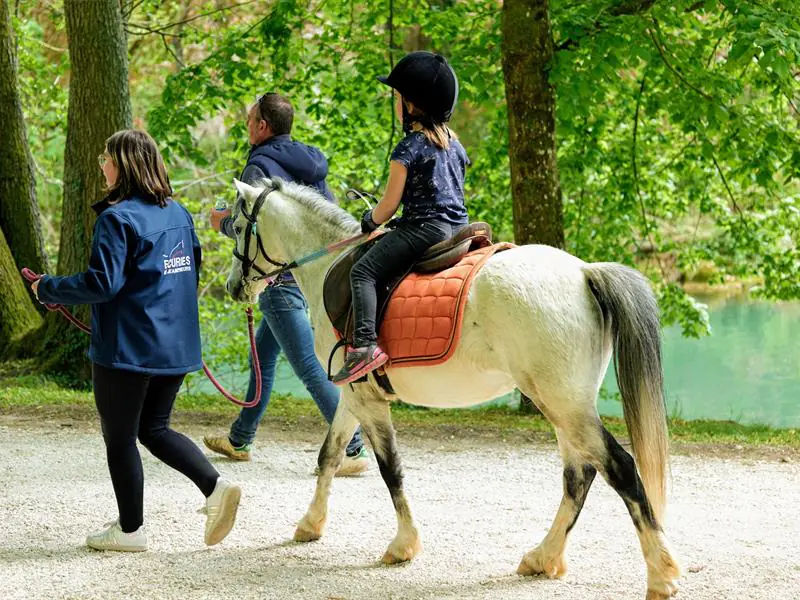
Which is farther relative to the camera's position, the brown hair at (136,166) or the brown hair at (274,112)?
the brown hair at (274,112)

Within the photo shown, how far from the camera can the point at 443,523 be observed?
5426 mm

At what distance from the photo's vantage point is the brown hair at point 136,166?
450 centimetres

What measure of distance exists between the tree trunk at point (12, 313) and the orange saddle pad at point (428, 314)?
24.7 ft

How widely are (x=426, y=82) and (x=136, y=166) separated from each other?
1.39 metres

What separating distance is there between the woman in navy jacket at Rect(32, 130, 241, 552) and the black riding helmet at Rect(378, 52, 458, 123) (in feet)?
3.99

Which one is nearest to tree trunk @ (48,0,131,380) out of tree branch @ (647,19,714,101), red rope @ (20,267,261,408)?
red rope @ (20,267,261,408)

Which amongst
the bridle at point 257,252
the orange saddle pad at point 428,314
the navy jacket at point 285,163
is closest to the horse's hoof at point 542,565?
the orange saddle pad at point 428,314

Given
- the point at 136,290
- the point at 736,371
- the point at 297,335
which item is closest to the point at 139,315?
the point at 136,290

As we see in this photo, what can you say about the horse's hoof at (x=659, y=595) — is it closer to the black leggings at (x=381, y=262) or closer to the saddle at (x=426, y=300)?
the saddle at (x=426, y=300)

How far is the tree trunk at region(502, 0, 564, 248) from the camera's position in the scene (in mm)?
8461

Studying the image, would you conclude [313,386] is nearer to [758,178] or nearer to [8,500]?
[8,500]

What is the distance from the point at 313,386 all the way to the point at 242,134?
6.00 m

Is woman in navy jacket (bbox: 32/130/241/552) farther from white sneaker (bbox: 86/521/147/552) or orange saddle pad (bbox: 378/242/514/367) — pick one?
orange saddle pad (bbox: 378/242/514/367)

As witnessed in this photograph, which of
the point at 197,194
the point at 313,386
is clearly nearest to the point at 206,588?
the point at 313,386
